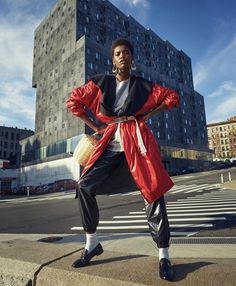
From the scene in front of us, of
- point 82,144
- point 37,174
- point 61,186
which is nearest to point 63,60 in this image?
point 37,174

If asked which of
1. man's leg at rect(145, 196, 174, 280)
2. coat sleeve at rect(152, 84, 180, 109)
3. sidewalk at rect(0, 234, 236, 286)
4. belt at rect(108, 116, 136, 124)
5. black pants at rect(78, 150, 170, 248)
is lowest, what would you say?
sidewalk at rect(0, 234, 236, 286)

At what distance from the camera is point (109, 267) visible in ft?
7.95

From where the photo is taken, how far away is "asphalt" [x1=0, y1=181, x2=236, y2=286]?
2.08 m

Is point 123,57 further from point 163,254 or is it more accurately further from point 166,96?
point 163,254

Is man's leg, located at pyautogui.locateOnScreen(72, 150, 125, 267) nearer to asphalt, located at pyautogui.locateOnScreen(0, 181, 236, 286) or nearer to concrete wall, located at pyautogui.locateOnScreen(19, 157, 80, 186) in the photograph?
asphalt, located at pyautogui.locateOnScreen(0, 181, 236, 286)

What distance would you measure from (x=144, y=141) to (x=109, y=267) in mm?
1162

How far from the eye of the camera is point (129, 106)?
296cm

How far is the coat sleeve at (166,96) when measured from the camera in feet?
9.56

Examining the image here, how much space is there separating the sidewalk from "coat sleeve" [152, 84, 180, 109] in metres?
1.50

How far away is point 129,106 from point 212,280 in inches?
68.0

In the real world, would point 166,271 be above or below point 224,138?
below

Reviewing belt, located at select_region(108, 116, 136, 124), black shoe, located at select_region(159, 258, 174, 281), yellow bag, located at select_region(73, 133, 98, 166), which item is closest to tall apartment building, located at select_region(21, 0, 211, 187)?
yellow bag, located at select_region(73, 133, 98, 166)

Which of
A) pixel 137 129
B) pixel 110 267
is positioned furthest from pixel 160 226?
pixel 137 129

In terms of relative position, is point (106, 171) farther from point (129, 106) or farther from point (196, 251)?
point (196, 251)
